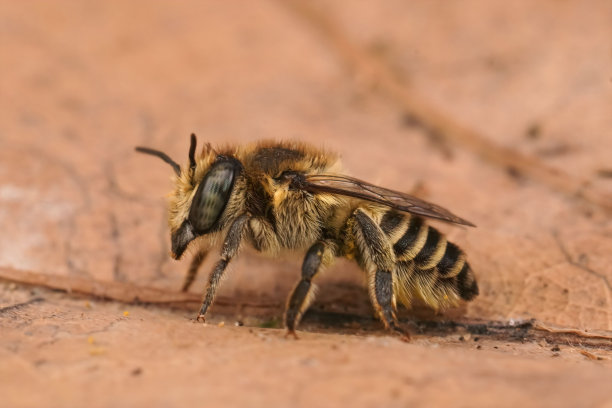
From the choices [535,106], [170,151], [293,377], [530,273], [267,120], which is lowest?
[293,377]

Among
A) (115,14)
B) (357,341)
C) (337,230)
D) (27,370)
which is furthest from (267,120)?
(27,370)

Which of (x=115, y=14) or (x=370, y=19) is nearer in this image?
(x=370, y=19)

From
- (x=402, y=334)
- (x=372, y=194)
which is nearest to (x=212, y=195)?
(x=372, y=194)

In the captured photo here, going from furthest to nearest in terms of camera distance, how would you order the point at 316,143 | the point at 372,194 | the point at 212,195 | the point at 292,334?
the point at 316,143
the point at 372,194
the point at 212,195
the point at 292,334

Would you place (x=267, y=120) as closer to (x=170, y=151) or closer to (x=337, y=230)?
(x=170, y=151)

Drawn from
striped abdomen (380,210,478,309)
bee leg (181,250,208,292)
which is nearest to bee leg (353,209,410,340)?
striped abdomen (380,210,478,309)

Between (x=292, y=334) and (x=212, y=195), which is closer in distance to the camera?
(x=292, y=334)

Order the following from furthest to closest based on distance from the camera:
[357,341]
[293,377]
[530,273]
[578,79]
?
[578,79], [530,273], [357,341], [293,377]

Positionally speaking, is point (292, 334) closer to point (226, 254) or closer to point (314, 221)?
point (226, 254)
